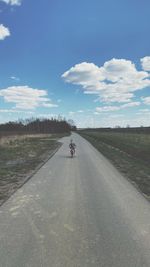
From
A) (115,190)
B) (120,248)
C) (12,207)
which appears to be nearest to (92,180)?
(115,190)

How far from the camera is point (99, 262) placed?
402 cm

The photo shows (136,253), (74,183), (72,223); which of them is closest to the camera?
(136,253)

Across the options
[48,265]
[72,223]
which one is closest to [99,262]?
[48,265]

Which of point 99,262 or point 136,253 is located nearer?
point 99,262

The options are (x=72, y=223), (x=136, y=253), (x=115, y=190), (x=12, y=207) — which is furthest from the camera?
(x=115, y=190)

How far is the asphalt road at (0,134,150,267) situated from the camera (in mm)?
4168

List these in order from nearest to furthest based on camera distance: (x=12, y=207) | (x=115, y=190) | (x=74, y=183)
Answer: (x=12, y=207) → (x=115, y=190) → (x=74, y=183)

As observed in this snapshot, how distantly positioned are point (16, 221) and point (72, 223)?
1.14m

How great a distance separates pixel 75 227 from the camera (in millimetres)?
5516

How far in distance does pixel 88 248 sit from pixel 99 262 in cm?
48

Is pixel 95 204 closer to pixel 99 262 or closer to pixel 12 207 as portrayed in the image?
pixel 12 207

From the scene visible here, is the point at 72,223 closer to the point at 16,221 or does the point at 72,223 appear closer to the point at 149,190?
the point at 16,221

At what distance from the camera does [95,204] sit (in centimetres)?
A: 726

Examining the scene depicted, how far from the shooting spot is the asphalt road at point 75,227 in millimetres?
4168
